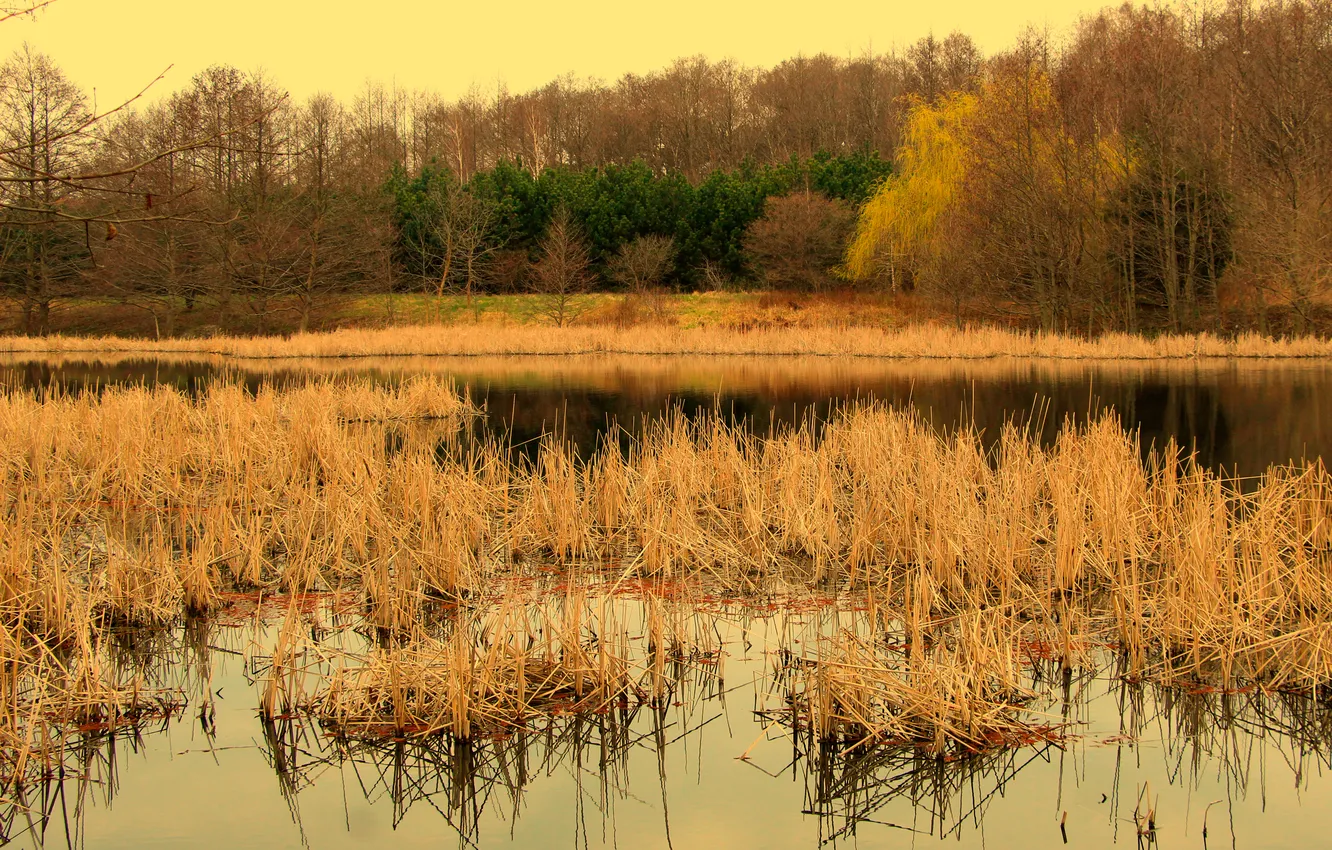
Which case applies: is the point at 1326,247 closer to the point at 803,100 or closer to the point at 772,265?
the point at 772,265

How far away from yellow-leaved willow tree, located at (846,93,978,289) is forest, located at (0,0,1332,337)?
A: 4.0 inches

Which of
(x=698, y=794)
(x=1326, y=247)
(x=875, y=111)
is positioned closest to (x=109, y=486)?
A: (x=698, y=794)

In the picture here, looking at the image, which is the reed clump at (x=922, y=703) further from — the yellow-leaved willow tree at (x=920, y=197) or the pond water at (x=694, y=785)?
the yellow-leaved willow tree at (x=920, y=197)

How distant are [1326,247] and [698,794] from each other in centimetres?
2639

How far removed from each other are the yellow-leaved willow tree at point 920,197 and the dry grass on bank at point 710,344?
4252 millimetres

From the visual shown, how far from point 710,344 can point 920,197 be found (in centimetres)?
877

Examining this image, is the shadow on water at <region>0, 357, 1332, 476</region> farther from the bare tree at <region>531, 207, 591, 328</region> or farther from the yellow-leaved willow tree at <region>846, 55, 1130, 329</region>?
the bare tree at <region>531, 207, 591, 328</region>

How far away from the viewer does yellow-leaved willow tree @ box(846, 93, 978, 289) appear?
110 ft

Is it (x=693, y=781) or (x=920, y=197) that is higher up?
(x=920, y=197)

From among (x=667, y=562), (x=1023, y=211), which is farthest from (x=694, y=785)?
(x=1023, y=211)

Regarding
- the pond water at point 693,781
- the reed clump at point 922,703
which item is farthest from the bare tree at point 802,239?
the reed clump at point 922,703

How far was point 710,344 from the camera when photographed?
3105 centimetres

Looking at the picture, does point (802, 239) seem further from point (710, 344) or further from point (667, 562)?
point (667, 562)

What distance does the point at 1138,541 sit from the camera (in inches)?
273
